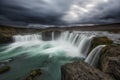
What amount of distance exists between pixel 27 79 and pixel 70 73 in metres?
3.96

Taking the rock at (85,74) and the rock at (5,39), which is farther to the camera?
the rock at (5,39)

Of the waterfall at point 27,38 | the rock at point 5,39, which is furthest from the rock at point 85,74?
the rock at point 5,39

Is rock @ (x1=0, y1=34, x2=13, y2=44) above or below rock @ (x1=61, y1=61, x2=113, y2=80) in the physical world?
below

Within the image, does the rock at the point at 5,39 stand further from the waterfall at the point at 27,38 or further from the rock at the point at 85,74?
the rock at the point at 85,74

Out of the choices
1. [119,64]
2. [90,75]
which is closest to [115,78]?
[119,64]

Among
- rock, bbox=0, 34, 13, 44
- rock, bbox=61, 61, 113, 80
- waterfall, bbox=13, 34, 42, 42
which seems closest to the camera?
rock, bbox=61, 61, 113, 80

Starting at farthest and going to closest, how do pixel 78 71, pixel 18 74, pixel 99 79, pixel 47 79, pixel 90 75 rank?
pixel 18 74
pixel 47 79
pixel 78 71
pixel 90 75
pixel 99 79

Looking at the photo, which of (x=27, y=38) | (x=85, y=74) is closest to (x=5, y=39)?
(x=27, y=38)

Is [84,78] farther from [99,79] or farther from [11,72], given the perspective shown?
[11,72]

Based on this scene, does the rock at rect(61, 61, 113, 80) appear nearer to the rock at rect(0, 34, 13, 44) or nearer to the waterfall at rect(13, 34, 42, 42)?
the waterfall at rect(13, 34, 42, 42)

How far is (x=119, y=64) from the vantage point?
3.71m

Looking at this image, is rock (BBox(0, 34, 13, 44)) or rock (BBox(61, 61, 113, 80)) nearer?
rock (BBox(61, 61, 113, 80))

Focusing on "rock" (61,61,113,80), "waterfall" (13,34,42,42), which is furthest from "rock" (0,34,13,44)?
"rock" (61,61,113,80)

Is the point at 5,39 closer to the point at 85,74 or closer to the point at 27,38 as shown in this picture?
the point at 27,38
